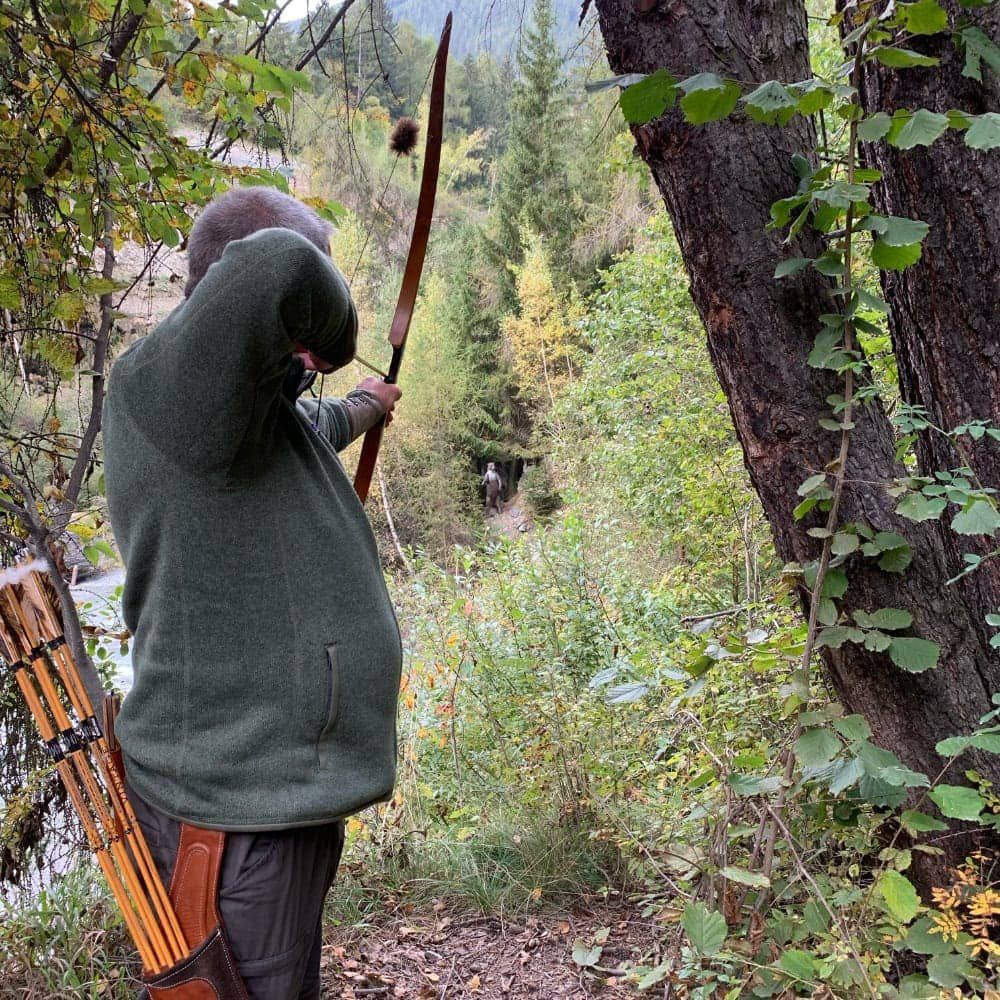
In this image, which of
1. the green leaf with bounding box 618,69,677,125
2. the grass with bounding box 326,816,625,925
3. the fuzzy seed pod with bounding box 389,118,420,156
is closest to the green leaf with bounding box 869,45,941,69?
the green leaf with bounding box 618,69,677,125

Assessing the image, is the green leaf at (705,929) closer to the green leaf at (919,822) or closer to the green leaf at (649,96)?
the green leaf at (919,822)

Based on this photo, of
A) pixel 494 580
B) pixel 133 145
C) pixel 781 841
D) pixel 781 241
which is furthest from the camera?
pixel 494 580

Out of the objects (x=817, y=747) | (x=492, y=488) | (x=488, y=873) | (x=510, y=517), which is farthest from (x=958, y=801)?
(x=510, y=517)

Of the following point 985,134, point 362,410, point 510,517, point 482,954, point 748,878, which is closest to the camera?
point 985,134

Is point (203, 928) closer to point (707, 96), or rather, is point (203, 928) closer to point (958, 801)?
point (958, 801)

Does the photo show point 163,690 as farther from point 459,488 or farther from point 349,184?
point 459,488

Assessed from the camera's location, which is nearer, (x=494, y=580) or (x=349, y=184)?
(x=349, y=184)

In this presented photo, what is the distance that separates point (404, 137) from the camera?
1.73m

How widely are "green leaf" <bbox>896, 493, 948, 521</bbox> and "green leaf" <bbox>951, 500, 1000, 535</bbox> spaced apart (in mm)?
42

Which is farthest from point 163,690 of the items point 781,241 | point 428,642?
point 428,642

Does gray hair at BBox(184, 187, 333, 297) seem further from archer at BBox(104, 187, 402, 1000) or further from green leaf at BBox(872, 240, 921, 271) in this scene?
green leaf at BBox(872, 240, 921, 271)

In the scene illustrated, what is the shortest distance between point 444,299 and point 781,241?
2134 cm

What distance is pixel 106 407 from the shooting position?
1116 mm

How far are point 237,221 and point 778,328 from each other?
0.83 metres
